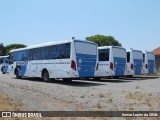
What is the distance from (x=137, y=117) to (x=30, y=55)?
17.4 metres

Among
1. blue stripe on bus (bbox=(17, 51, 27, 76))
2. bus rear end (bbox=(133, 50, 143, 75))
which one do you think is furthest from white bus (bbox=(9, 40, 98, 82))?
bus rear end (bbox=(133, 50, 143, 75))

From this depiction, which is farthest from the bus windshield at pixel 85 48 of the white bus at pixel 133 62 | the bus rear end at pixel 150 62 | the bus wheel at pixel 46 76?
the bus rear end at pixel 150 62

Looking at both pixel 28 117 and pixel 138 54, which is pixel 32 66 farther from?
pixel 28 117

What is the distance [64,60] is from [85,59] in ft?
4.50

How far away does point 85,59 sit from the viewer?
19.5 m

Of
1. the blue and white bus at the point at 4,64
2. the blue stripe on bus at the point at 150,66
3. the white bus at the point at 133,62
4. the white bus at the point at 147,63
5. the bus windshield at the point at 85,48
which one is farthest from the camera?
the blue and white bus at the point at 4,64

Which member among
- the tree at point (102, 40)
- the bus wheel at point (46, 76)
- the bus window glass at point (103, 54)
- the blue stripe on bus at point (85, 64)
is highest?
the tree at point (102, 40)

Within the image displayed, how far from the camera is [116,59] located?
24219mm

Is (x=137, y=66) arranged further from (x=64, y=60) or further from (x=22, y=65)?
(x=64, y=60)

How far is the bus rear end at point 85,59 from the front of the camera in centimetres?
1897

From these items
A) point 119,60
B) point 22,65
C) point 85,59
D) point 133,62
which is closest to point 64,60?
point 85,59

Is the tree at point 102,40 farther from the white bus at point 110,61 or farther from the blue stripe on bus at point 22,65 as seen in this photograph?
the white bus at point 110,61

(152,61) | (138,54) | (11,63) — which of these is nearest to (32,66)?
(11,63)

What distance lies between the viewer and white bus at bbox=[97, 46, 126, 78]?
23672mm
